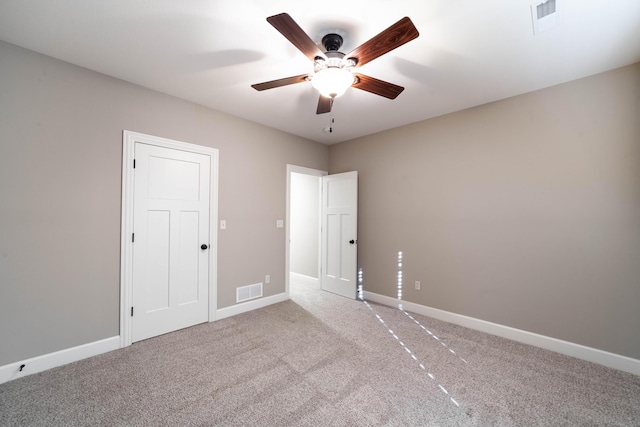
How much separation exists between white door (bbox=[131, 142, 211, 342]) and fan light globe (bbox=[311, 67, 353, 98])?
1950 millimetres

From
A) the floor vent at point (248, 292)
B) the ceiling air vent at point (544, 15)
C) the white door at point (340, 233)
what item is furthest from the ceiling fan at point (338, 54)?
the floor vent at point (248, 292)

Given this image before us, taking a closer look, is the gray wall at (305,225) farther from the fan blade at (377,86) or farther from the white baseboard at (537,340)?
the fan blade at (377,86)

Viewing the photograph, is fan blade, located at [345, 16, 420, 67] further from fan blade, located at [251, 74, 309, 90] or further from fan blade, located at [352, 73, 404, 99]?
fan blade, located at [251, 74, 309, 90]

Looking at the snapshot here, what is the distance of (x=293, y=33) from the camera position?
4.80 ft

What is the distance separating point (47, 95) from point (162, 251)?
165 centimetres

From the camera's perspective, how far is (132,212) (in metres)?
2.59

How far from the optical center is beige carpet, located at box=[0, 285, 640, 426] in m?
1.69

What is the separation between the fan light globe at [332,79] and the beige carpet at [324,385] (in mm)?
2204

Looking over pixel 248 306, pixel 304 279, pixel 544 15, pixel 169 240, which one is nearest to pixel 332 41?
pixel 544 15

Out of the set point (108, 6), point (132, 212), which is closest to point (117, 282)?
point (132, 212)

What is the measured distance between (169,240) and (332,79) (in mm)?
2406

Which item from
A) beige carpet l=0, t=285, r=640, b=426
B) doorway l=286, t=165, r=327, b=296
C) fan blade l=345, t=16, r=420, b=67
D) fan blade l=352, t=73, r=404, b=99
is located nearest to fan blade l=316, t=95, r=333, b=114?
fan blade l=352, t=73, r=404, b=99

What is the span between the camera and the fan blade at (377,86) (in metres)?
1.94

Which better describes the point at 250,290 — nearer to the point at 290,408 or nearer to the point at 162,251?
the point at 162,251
